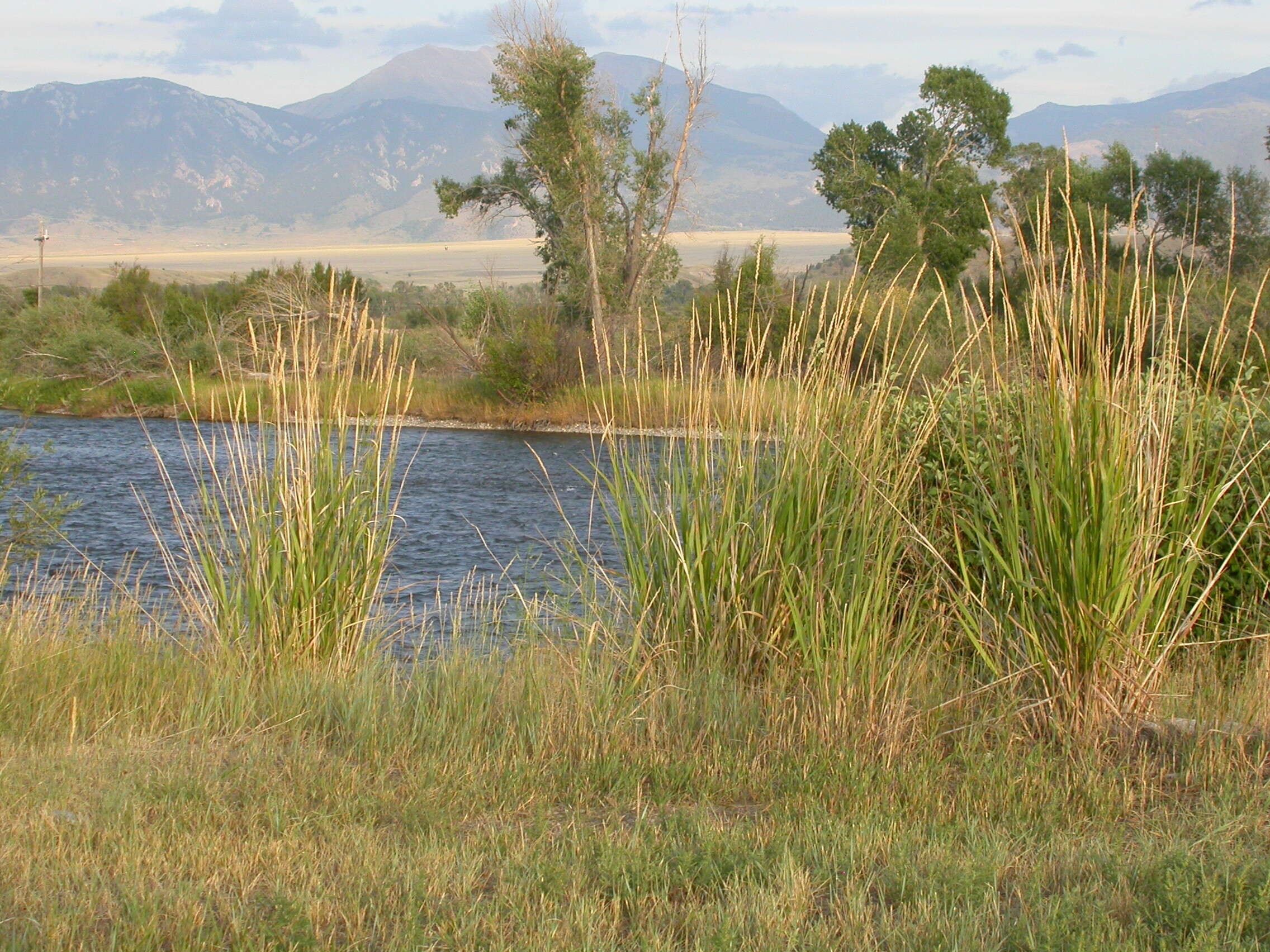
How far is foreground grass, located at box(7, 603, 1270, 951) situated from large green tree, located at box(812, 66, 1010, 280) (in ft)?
125

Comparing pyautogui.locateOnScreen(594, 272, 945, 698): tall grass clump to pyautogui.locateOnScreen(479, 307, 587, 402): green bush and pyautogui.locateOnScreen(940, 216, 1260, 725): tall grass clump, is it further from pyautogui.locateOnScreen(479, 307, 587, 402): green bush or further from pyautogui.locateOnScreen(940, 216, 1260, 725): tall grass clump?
pyautogui.locateOnScreen(479, 307, 587, 402): green bush

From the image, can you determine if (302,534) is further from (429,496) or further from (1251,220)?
(1251,220)

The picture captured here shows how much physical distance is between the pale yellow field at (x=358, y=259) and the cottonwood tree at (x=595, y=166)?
61.9m

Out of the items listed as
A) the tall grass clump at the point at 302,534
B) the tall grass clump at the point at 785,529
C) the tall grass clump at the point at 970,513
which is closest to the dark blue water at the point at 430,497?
the tall grass clump at the point at 785,529

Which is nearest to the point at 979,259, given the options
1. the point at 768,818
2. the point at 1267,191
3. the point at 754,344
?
the point at 1267,191

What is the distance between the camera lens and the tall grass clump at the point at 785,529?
17.3 feet

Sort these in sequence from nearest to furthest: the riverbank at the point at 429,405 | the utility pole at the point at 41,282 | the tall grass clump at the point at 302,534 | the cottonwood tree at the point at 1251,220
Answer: the tall grass clump at the point at 302,534, the cottonwood tree at the point at 1251,220, the riverbank at the point at 429,405, the utility pole at the point at 41,282

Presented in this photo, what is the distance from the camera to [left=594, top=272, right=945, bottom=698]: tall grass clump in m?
5.27

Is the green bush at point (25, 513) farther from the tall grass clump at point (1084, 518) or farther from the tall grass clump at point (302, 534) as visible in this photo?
the tall grass clump at point (1084, 518)

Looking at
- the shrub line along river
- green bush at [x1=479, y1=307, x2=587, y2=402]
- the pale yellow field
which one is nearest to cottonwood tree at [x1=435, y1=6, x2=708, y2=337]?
green bush at [x1=479, y1=307, x2=587, y2=402]

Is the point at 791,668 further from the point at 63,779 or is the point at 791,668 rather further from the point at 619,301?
the point at 619,301

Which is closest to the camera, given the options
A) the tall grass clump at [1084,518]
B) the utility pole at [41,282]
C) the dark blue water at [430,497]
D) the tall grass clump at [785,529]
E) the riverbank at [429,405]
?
the tall grass clump at [1084,518]

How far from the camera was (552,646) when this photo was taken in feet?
19.3

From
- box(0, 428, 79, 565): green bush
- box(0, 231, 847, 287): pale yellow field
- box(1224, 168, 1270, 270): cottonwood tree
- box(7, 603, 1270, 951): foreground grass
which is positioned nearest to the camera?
box(7, 603, 1270, 951): foreground grass
